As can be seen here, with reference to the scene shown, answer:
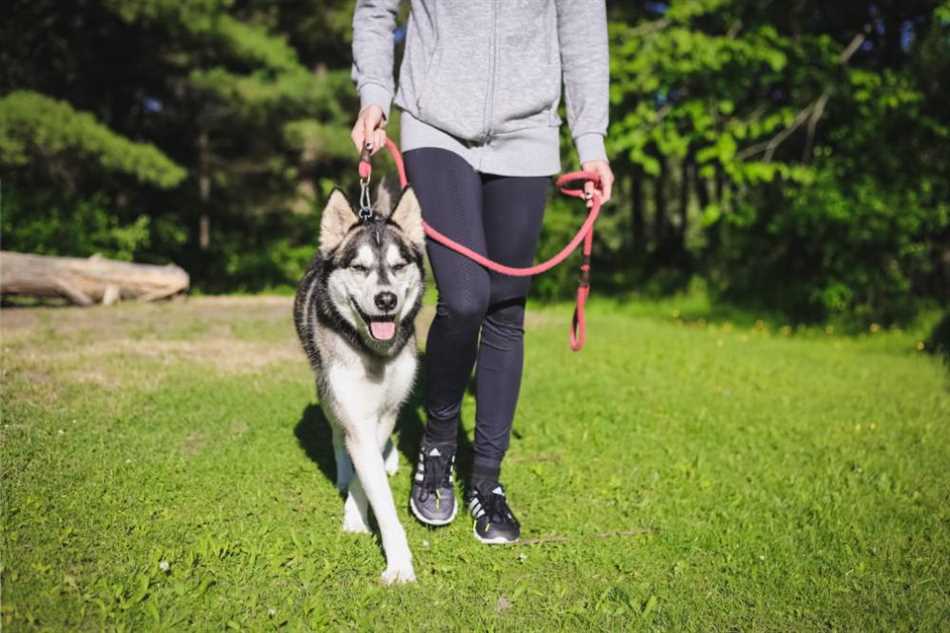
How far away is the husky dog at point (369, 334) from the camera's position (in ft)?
8.10

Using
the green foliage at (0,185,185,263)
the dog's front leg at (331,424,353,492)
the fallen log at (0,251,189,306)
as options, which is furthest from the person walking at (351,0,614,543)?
the green foliage at (0,185,185,263)

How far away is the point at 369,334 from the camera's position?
8.45 feet

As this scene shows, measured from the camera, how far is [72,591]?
207cm

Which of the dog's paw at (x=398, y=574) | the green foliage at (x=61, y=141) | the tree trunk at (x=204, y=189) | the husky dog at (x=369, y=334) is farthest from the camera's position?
the tree trunk at (x=204, y=189)

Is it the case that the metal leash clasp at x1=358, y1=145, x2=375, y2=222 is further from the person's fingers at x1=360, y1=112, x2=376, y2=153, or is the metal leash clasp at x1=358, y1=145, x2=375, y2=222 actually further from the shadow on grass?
the shadow on grass

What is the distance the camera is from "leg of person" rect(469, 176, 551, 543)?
2.64 metres

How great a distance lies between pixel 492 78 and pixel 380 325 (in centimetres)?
99

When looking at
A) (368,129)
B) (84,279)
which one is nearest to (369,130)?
(368,129)

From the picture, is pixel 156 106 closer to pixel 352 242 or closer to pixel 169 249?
pixel 169 249

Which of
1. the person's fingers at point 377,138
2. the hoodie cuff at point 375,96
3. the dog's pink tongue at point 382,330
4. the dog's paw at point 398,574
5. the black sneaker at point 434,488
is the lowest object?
the dog's paw at point 398,574

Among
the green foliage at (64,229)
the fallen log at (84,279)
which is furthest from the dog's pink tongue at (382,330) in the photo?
the green foliage at (64,229)

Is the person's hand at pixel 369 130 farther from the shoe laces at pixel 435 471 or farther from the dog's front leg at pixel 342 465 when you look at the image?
the dog's front leg at pixel 342 465

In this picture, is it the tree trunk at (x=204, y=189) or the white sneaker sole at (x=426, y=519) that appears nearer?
the white sneaker sole at (x=426, y=519)

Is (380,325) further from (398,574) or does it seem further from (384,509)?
(398,574)
